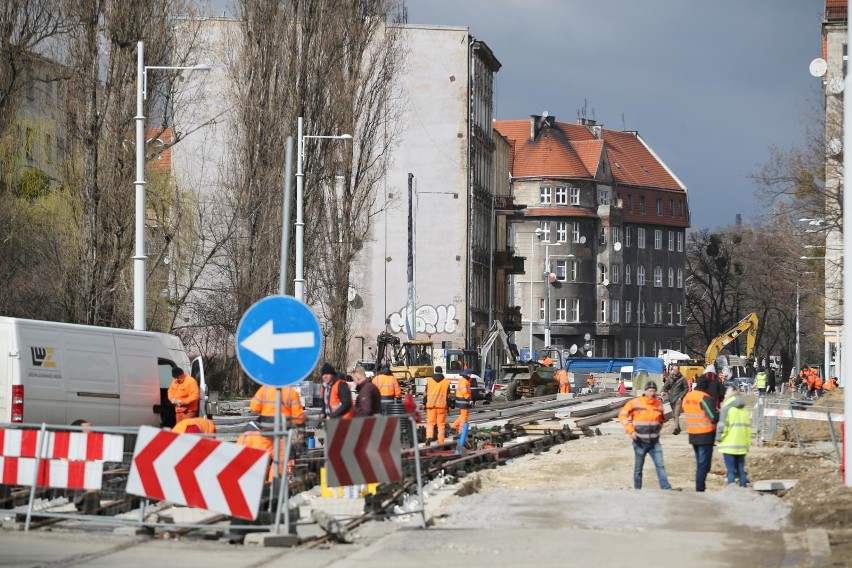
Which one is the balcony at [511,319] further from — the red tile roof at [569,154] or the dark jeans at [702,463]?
the dark jeans at [702,463]

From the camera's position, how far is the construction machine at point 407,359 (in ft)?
203

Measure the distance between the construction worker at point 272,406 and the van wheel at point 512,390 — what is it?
5059 cm

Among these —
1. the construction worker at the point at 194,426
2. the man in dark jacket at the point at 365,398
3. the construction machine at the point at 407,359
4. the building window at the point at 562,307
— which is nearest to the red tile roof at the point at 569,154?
the building window at the point at 562,307

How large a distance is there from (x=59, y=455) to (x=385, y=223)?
225ft

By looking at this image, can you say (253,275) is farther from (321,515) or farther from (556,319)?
(556,319)

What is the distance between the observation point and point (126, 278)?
143 feet

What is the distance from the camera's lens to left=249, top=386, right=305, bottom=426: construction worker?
804 inches

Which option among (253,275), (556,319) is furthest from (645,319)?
(253,275)

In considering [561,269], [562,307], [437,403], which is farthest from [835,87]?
[561,269]

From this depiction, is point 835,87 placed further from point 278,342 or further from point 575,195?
point 575,195

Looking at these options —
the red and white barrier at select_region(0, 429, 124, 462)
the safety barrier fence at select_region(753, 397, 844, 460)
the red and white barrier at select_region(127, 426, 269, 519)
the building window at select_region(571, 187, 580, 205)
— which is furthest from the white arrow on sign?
the building window at select_region(571, 187, 580, 205)

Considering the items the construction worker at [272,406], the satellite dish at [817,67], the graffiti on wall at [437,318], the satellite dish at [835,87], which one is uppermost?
the satellite dish at [817,67]

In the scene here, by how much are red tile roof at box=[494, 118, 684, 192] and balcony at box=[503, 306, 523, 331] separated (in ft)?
113

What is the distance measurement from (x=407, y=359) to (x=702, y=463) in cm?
4305
